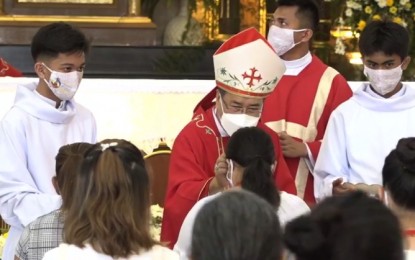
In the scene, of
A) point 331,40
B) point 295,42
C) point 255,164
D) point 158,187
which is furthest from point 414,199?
point 331,40

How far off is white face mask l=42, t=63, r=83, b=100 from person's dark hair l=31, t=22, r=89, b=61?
95 mm

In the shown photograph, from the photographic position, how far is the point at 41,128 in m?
4.40

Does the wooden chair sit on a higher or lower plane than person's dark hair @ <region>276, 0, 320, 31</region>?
lower

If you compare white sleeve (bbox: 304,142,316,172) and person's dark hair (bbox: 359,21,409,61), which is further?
white sleeve (bbox: 304,142,316,172)

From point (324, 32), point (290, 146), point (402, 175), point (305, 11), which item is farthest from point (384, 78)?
point (324, 32)

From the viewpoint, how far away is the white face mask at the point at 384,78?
4551mm

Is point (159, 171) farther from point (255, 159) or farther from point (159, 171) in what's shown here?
point (255, 159)

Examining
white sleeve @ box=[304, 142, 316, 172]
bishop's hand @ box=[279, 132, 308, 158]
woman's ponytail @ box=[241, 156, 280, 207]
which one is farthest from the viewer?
white sleeve @ box=[304, 142, 316, 172]

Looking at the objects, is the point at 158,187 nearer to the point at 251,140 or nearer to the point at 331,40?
the point at 251,140

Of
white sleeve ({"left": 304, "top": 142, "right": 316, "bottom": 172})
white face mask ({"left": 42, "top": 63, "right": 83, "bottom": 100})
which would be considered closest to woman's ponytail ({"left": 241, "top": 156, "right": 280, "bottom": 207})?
white face mask ({"left": 42, "top": 63, "right": 83, "bottom": 100})

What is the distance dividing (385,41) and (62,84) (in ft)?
4.66

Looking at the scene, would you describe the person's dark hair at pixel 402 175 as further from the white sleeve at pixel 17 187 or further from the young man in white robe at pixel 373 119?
the white sleeve at pixel 17 187

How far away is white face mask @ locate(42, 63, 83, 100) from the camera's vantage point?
4422mm

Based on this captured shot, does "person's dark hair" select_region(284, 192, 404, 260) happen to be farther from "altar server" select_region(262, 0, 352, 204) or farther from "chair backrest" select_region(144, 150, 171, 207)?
"chair backrest" select_region(144, 150, 171, 207)
